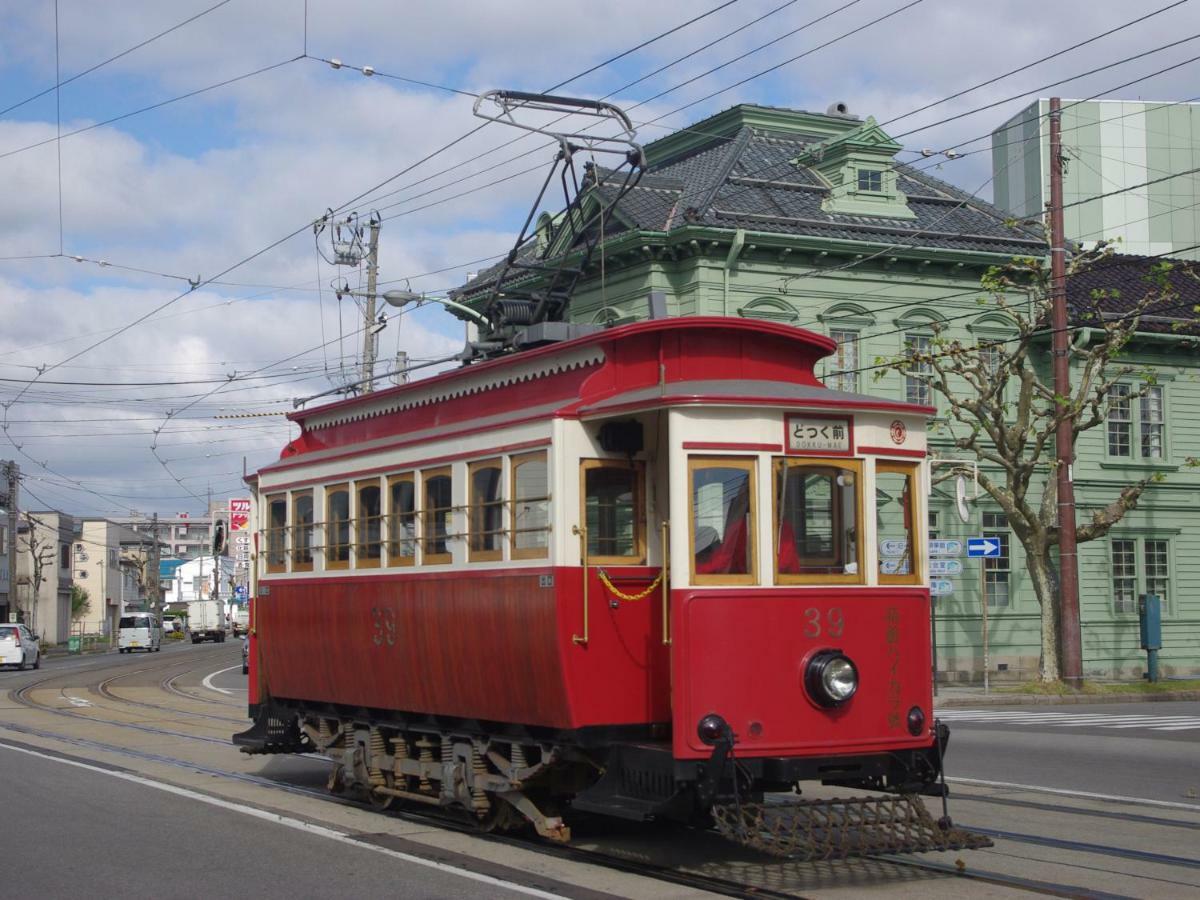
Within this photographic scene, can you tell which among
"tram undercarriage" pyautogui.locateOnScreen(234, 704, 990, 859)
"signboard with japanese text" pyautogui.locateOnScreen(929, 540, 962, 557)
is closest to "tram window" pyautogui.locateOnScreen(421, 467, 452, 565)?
"tram undercarriage" pyautogui.locateOnScreen(234, 704, 990, 859)

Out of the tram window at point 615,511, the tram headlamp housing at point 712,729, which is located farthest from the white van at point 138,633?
the tram headlamp housing at point 712,729

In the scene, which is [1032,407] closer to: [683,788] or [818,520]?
[818,520]

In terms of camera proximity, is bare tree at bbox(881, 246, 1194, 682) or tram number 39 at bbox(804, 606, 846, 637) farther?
bare tree at bbox(881, 246, 1194, 682)

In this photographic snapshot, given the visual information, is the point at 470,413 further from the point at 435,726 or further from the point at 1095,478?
the point at 1095,478

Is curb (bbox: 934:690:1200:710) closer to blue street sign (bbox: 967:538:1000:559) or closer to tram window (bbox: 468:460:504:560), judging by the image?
blue street sign (bbox: 967:538:1000:559)

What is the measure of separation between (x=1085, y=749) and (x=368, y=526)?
1023 cm

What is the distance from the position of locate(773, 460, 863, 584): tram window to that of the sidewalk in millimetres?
17688

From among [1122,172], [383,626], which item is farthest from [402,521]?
[1122,172]

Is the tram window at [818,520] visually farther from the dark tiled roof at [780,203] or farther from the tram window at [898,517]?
the dark tiled roof at [780,203]

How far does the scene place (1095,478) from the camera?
37125 mm

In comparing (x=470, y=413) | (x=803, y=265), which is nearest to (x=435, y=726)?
(x=470, y=413)

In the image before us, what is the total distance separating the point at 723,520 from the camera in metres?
9.77

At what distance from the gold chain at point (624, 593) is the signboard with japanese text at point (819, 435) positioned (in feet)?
4.02

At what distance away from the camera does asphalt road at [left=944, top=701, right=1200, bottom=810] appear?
15.4 meters
